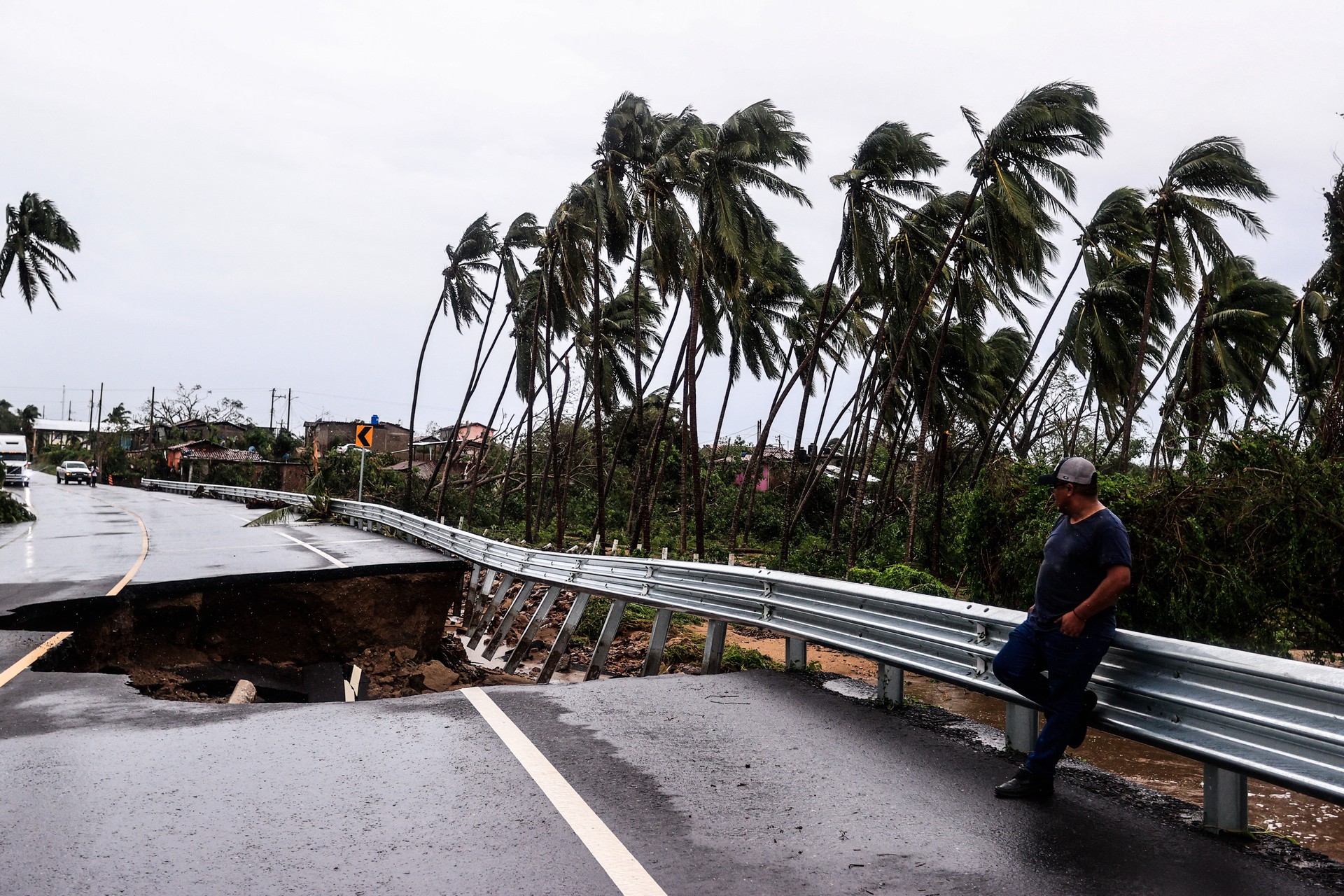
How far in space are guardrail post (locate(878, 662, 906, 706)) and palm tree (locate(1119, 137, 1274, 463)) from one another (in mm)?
19787

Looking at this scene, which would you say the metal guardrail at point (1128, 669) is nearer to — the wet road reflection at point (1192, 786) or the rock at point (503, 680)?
the wet road reflection at point (1192, 786)

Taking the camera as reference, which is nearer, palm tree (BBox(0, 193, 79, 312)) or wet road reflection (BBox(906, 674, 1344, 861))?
wet road reflection (BBox(906, 674, 1344, 861))

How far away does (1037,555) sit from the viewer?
49.4 ft

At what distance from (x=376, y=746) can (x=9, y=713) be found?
267 centimetres

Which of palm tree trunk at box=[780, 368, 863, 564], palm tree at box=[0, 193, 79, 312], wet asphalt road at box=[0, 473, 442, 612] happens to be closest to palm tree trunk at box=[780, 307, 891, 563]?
palm tree trunk at box=[780, 368, 863, 564]

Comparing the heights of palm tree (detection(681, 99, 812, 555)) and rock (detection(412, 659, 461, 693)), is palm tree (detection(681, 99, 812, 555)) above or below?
above

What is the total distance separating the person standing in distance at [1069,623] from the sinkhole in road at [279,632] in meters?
8.39

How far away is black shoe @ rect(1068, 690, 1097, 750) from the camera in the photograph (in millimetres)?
4707

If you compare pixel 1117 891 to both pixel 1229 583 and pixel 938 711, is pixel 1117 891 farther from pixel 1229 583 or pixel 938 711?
pixel 1229 583

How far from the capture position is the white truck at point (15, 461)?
176ft

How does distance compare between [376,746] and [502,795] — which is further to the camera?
[376,746]

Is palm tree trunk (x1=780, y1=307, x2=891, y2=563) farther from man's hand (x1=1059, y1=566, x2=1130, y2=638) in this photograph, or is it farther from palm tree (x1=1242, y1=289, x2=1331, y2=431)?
man's hand (x1=1059, y1=566, x2=1130, y2=638)

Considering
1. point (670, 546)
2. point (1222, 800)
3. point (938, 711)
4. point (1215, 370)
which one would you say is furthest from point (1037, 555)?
point (1215, 370)

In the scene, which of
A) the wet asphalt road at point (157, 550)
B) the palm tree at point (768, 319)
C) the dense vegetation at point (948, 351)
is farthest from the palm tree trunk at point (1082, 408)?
the wet asphalt road at point (157, 550)
